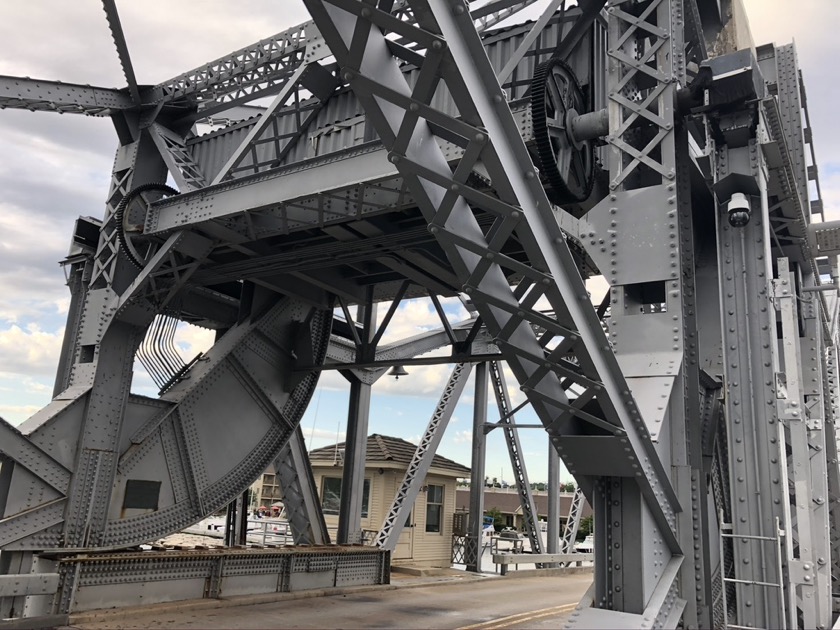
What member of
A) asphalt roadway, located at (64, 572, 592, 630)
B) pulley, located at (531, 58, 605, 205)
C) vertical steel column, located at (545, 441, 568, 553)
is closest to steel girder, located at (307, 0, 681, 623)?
pulley, located at (531, 58, 605, 205)

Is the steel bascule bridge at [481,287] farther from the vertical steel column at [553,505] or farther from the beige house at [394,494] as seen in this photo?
the vertical steel column at [553,505]

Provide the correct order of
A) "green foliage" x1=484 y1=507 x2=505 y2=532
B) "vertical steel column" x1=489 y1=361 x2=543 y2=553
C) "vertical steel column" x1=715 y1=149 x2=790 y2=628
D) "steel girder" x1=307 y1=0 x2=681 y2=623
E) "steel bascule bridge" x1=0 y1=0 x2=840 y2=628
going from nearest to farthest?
"steel girder" x1=307 y1=0 x2=681 y2=623, "steel bascule bridge" x1=0 y1=0 x2=840 y2=628, "vertical steel column" x1=715 y1=149 x2=790 y2=628, "vertical steel column" x1=489 y1=361 x2=543 y2=553, "green foliage" x1=484 y1=507 x2=505 y2=532

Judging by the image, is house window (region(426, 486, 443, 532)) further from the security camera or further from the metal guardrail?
the security camera

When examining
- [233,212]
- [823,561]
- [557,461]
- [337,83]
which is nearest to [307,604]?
[233,212]

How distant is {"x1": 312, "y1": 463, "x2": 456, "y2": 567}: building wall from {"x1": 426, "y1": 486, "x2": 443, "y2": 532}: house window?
0.38ft

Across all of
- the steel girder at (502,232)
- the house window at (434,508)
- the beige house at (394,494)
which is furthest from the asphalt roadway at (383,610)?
the steel girder at (502,232)

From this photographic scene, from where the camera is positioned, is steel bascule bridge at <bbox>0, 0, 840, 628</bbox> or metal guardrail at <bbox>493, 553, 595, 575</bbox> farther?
metal guardrail at <bbox>493, 553, 595, 575</bbox>

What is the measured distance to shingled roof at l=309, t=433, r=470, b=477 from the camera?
19469 mm

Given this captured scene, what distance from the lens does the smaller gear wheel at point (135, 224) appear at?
10.5 metres

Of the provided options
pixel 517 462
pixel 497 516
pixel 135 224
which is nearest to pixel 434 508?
pixel 517 462

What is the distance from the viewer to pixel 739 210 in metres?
6.32

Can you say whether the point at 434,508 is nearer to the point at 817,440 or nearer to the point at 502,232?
the point at 817,440

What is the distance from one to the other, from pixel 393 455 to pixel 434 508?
86.4 inches

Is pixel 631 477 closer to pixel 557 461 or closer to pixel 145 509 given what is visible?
pixel 145 509
